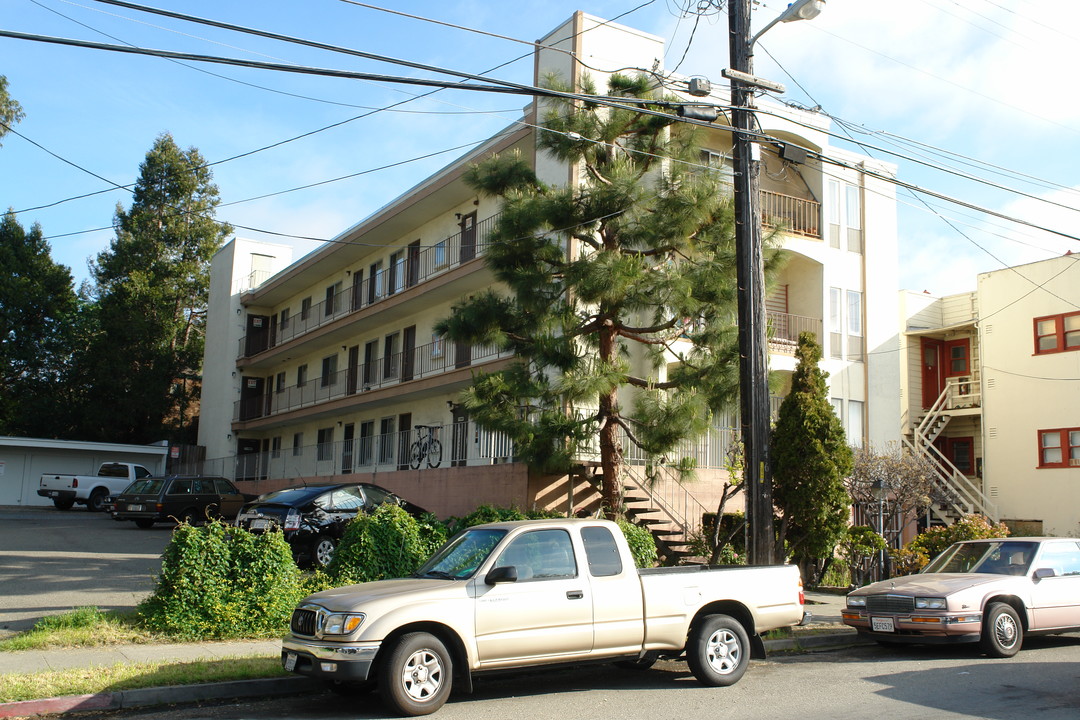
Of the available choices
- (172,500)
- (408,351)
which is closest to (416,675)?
(172,500)

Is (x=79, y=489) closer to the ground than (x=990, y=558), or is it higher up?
higher up

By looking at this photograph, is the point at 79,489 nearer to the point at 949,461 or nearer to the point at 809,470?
the point at 809,470

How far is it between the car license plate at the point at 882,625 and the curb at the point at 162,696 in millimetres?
6725

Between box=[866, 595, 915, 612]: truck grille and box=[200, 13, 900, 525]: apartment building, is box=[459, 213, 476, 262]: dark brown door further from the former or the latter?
box=[866, 595, 915, 612]: truck grille

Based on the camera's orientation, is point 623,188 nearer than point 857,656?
No

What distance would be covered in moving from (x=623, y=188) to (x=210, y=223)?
4226cm

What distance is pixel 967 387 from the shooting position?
98.3 ft

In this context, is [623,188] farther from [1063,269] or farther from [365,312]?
[1063,269]

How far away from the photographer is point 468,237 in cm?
2595

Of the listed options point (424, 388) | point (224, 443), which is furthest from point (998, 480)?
point (224, 443)

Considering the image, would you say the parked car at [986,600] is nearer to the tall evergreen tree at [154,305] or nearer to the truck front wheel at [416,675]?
the truck front wheel at [416,675]

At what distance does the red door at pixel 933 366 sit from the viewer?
3109 centimetres

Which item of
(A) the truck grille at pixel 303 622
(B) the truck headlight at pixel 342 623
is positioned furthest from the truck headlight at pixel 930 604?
(A) the truck grille at pixel 303 622

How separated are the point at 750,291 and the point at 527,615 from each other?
632cm
